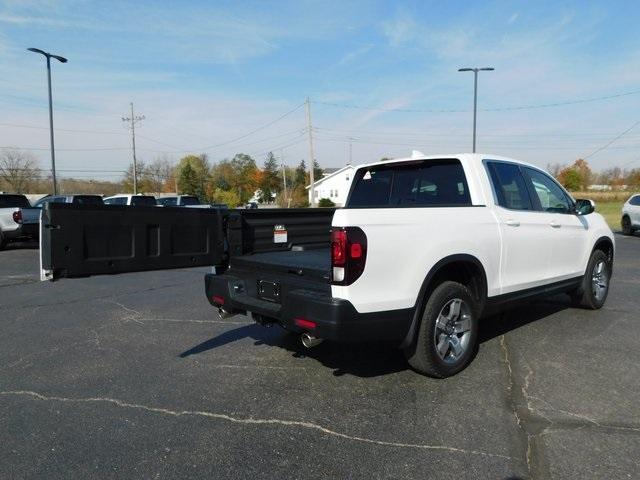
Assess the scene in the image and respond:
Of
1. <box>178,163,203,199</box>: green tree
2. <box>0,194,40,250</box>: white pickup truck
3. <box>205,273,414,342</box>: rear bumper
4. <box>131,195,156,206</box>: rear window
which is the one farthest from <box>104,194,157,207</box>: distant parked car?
<box>178,163,203,199</box>: green tree

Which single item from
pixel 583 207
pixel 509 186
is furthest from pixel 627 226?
pixel 509 186

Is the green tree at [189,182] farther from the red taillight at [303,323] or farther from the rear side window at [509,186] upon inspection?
the red taillight at [303,323]

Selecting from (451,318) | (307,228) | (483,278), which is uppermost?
(307,228)

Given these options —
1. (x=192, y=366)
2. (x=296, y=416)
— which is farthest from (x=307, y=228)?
(x=296, y=416)

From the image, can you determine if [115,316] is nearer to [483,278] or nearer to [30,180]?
[483,278]

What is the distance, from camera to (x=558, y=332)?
5520 millimetres

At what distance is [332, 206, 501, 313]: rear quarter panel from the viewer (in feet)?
11.1

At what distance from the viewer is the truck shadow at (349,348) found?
4.44 metres

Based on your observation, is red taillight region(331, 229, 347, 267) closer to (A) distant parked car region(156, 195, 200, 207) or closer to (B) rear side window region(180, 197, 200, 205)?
(A) distant parked car region(156, 195, 200, 207)

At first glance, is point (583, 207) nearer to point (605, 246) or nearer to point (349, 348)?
point (605, 246)

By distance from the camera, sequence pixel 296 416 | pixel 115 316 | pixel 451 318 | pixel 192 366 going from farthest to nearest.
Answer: pixel 115 316, pixel 192 366, pixel 451 318, pixel 296 416

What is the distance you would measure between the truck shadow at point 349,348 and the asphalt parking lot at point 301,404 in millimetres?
26

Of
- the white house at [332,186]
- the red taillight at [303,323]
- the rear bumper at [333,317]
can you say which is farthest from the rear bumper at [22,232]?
the white house at [332,186]

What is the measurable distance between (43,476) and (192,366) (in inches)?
70.6
